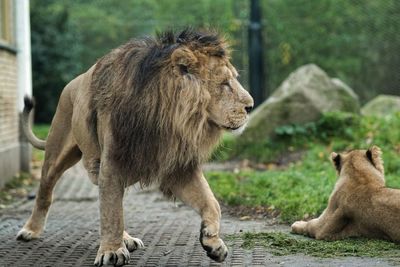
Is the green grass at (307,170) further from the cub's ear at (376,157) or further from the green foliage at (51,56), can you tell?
the green foliage at (51,56)

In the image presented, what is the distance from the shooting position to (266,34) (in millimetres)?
16312

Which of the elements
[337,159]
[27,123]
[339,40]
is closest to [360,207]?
[337,159]

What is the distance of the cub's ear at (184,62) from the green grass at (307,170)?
233 cm

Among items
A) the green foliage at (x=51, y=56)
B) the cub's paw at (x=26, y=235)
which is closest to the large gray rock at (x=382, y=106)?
the green foliage at (x=51, y=56)

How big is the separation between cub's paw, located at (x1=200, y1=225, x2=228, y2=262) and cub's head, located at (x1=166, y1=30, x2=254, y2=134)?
612 mm

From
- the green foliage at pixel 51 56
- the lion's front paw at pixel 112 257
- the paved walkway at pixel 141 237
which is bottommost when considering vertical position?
the green foliage at pixel 51 56

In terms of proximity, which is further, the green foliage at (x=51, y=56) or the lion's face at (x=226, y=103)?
the green foliage at (x=51, y=56)

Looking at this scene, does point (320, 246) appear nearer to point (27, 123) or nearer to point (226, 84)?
point (226, 84)

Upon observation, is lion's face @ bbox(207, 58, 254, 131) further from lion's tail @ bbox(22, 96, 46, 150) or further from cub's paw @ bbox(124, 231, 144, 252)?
lion's tail @ bbox(22, 96, 46, 150)

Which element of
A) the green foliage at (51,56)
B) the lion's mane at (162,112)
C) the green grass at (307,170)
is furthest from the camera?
the green foliage at (51,56)

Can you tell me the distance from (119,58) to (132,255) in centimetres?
125

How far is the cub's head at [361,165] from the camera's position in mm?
5762

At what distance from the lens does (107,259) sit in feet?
15.8

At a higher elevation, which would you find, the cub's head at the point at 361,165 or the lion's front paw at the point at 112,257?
the cub's head at the point at 361,165
